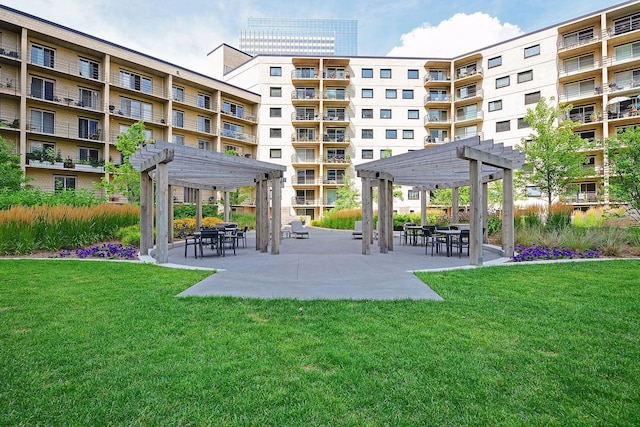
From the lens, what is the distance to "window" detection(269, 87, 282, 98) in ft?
123

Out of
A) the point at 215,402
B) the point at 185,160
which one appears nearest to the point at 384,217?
the point at 185,160

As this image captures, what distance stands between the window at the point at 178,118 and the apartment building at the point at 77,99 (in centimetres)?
9

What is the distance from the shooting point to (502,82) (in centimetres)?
3347

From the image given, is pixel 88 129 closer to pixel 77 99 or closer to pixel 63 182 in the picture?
pixel 77 99

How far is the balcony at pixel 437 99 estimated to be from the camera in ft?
121

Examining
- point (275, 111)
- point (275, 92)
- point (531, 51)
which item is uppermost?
point (531, 51)

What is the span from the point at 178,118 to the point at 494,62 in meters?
30.9

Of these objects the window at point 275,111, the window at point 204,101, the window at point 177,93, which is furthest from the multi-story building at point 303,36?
the window at point 177,93

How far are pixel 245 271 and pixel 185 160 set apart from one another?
148 inches

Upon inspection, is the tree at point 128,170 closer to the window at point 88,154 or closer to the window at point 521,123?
the window at point 88,154

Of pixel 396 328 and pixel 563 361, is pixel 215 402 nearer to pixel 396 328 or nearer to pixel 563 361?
pixel 396 328

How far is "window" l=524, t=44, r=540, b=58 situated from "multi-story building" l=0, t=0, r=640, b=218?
148 millimetres

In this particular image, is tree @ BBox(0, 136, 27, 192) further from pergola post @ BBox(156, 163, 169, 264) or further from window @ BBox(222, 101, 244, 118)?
window @ BBox(222, 101, 244, 118)

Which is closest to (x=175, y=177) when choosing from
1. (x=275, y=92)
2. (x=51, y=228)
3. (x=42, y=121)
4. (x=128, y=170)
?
(x=51, y=228)
